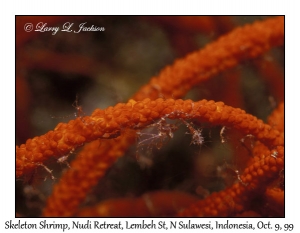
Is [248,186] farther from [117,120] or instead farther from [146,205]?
[146,205]

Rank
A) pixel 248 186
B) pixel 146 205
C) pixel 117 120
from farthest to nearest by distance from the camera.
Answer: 1. pixel 146 205
2. pixel 248 186
3. pixel 117 120

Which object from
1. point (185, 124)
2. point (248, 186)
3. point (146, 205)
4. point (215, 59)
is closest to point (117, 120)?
point (185, 124)

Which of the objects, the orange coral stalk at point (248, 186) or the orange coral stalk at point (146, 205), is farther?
the orange coral stalk at point (146, 205)

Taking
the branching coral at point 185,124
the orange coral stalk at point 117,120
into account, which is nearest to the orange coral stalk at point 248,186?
the branching coral at point 185,124

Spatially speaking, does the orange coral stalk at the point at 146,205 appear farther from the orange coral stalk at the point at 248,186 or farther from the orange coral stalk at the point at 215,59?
the orange coral stalk at the point at 215,59

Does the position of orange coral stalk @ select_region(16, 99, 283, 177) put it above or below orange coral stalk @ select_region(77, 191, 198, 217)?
above

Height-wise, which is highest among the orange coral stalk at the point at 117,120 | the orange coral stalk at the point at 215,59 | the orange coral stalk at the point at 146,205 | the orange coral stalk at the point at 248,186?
the orange coral stalk at the point at 215,59

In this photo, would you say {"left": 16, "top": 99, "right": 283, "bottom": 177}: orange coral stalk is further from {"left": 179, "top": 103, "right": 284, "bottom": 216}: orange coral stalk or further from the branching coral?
{"left": 179, "top": 103, "right": 284, "bottom": 216}: orange coral stalk

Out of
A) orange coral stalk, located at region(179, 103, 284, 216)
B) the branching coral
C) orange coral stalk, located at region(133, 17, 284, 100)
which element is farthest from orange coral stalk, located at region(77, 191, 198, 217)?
orange coral stalk, located at region(133, 17, 284, 100)
